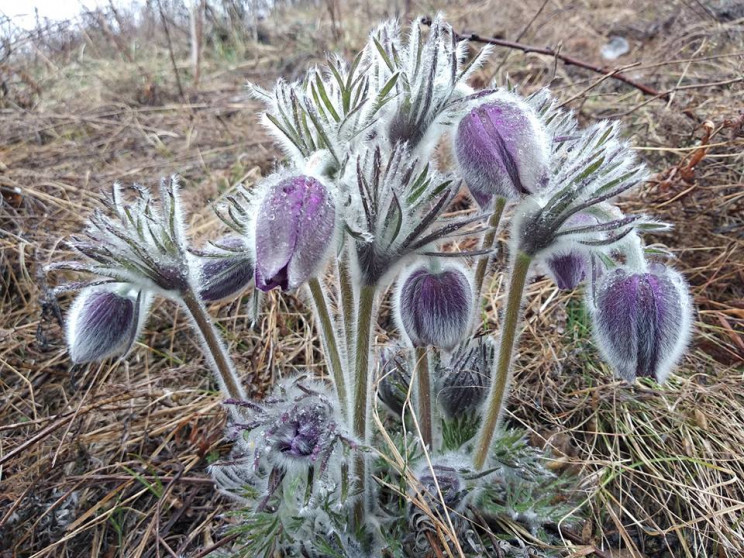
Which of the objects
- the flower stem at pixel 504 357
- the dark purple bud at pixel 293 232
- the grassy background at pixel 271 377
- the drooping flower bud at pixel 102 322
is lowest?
the grassy background at pixel 271 377

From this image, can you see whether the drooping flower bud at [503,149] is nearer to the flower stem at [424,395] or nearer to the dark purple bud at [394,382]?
the flower stem at [424,395]

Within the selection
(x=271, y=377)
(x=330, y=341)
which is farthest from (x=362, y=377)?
(x=271, y=377)

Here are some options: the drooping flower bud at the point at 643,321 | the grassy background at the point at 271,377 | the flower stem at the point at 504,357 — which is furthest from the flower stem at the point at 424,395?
the drooping flower bud at the point at 643,321

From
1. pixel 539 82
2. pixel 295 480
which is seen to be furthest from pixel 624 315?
pixel 539 82

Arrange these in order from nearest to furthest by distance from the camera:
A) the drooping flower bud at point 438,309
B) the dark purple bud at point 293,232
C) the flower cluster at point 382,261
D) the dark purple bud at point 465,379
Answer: the dark purple bud at point 293,232 < the flower cluster at point 382,261 < the drooping flower bud at point 438,309 < the dark purple bud at point 465,379

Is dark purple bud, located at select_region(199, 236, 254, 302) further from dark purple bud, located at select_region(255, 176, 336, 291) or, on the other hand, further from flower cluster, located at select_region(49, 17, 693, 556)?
dark purple bud, located at select_region(255, 176, 336, 291)

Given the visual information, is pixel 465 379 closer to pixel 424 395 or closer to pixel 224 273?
pixel 424 395

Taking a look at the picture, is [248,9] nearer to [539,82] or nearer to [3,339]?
[539,82]
